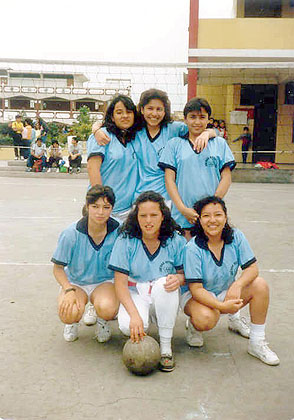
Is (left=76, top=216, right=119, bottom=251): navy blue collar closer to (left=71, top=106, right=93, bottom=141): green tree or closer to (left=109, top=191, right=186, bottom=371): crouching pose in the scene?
(left=109, top=191, right=186, bottom=371): crouching pose

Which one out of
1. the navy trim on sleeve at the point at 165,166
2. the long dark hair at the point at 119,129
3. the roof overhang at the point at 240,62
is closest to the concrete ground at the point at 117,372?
the navy trim on sleeve at the point at 165,166

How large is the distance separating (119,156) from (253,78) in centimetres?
1235

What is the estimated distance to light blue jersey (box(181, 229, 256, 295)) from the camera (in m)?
2.88

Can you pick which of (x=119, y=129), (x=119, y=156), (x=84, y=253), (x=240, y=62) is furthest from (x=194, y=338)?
(x=240, y=62)

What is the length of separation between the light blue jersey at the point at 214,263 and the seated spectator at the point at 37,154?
12.0 metres

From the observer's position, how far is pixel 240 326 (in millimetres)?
3209

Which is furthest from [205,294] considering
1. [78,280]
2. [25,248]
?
[25,248]

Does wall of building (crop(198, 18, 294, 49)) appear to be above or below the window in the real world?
below

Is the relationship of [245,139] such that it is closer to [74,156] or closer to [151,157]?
[74,156]

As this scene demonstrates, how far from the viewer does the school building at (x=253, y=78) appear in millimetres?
12383

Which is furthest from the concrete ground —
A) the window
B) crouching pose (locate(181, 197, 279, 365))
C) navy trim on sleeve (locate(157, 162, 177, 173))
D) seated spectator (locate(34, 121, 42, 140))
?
the window

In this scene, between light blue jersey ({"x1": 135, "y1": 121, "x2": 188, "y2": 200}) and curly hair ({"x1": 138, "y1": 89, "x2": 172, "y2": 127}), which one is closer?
curly hair ({"x1": 138, "y1": 89, "x2": 172, "y2": 127})

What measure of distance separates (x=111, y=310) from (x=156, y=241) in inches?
20.2

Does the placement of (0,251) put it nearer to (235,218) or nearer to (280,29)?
(235,218)
